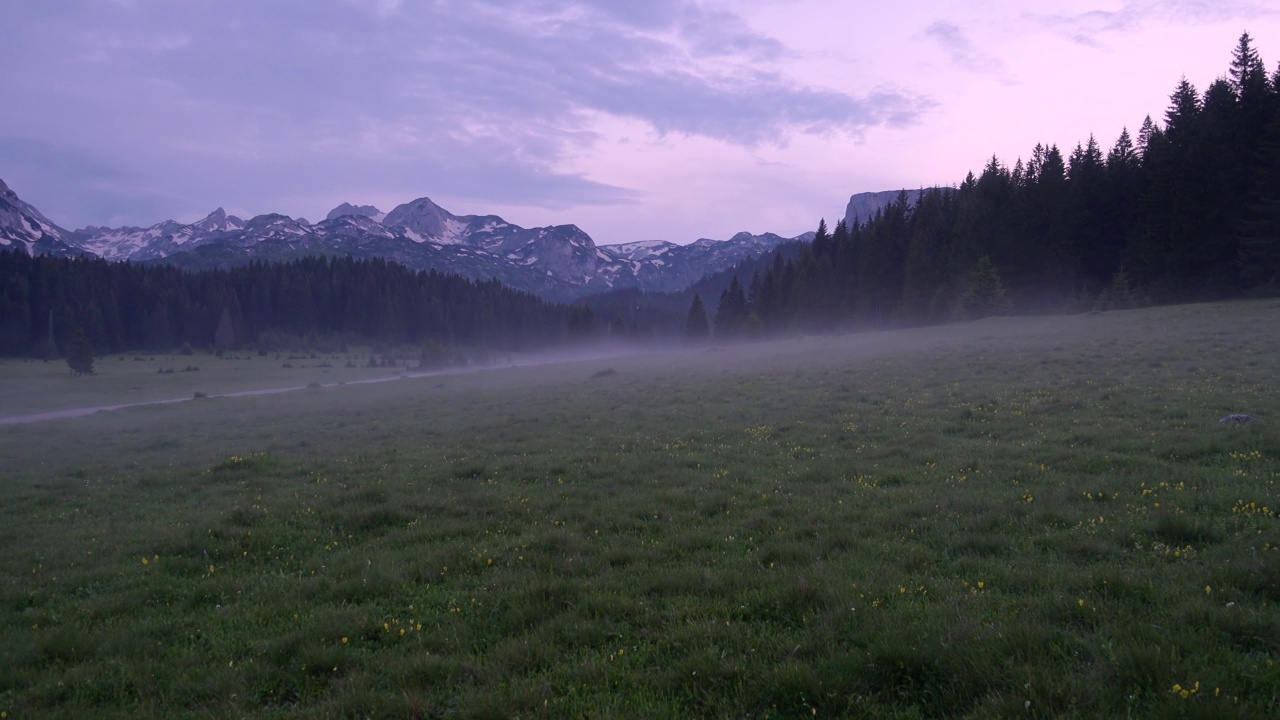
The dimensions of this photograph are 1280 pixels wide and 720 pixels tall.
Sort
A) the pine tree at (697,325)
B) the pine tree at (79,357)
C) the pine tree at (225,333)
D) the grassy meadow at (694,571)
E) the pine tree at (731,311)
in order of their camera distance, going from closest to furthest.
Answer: the grassy meadow at (694,571)
the pine tree at (79,357)
the pine tree at (731,311)
the pine tree at (697,325)
the pine tree at (225,333)

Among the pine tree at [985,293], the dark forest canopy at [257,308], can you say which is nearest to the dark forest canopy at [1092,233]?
the pine tree at [985,293]

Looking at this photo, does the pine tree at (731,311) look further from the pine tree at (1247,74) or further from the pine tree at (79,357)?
the pine tree at (79,357)

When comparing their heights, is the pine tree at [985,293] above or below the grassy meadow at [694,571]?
above

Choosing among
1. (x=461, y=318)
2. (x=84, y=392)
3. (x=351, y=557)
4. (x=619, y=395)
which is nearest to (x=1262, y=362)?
(x=619, y=395)

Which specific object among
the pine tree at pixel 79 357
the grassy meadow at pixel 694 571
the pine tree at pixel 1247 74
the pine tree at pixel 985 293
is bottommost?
the grassy meadow at pixel 694 571

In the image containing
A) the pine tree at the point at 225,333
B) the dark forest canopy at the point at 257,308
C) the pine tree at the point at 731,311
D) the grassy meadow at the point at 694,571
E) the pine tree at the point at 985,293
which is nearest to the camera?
the grassy meadow at the point at 694,571

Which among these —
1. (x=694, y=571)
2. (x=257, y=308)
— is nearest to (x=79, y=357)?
(x=257, y=308)

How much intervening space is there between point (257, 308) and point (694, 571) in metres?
161

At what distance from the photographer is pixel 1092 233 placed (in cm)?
6531

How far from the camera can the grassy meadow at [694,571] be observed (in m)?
5.27

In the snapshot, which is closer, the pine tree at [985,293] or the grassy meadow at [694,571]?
the grassy meadow at [694,571]

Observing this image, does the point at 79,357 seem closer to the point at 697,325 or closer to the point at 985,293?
the point at 697,325

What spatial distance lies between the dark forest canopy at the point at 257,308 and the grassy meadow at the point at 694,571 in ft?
286

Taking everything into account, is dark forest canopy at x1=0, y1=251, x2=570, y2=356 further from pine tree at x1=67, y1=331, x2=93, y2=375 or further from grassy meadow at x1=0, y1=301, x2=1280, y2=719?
grassy meadow at x1=0, y1=301, x2=1280, y2=719
